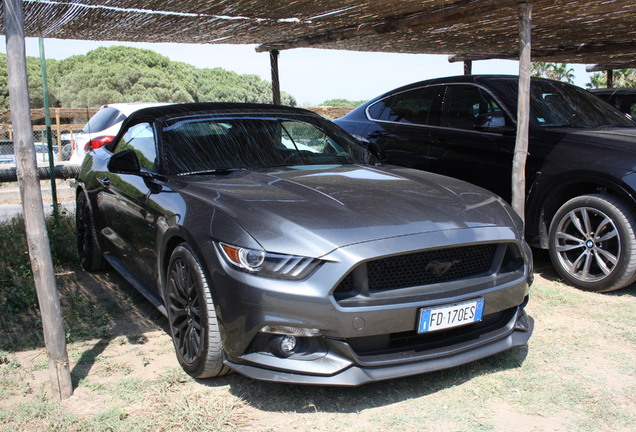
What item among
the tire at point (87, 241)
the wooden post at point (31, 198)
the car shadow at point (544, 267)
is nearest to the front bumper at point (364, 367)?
the wooden post at point (31, 198)

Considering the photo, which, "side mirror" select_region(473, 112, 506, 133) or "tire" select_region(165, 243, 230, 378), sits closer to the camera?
"tire" select_region(165, 243, 230, 378)

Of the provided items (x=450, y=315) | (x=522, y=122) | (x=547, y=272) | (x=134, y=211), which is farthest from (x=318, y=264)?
(x=547, y=272)

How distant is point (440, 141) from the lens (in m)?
5.85

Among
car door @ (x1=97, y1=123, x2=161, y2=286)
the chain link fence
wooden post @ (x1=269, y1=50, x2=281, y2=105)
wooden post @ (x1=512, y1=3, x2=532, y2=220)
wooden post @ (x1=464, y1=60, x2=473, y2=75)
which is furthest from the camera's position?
wooden post @ (x1=464, y1=60, x2=473, y2=75)

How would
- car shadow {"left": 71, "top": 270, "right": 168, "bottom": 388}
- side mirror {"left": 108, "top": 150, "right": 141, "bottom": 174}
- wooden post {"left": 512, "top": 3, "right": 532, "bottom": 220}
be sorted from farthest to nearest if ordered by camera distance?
wooden post {"left": 512, "top": 3, "right": 532, "bottom": 220}
side mirror {"left": 108, "top": 150, "right": 141, "bottom": 174}
car shadow {"left": 71, "top": 270, "right": 168, "bottom": 388}

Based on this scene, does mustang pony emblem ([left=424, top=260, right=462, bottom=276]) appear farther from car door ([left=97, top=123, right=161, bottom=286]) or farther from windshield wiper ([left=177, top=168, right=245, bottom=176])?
car door ([left=97, top=123, right=161, bottom=286])

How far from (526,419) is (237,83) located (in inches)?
1661

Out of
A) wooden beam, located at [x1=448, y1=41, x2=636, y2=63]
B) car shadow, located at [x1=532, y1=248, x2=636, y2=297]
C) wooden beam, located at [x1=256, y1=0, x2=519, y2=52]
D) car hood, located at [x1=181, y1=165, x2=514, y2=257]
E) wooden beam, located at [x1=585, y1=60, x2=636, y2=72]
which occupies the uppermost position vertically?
wooden beam, located at [x1=256, y1=0, x2=519, y2=52]

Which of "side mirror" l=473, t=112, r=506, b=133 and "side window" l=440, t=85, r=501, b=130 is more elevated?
"side window" l=440, t=85, r=501, b=130

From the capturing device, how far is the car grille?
2.78 m

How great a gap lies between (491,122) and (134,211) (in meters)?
3.09

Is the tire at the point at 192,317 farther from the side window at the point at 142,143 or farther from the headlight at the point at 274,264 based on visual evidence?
the side window at the point at 142,143

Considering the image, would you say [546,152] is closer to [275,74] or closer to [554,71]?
[275,74]

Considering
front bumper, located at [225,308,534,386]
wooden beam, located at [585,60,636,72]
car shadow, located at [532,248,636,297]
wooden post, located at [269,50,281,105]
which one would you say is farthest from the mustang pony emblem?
wooden beam, located at [585,60,636,72]
